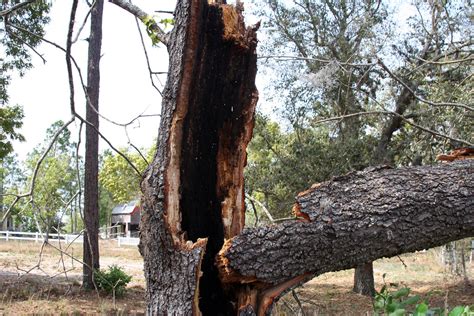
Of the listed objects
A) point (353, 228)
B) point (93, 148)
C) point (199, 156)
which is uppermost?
point (93, 148)

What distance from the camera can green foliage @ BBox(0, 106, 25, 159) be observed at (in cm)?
1080

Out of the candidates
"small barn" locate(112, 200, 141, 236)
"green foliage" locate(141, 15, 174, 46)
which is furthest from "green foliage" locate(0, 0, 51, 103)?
"small barn" locate(112, 200, 141, 236)

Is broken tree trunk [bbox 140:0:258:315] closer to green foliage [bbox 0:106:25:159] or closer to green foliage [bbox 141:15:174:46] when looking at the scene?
green foliage [bbox 141:15:174:46]

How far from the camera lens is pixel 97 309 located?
7.90 metres

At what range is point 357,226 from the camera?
189cm

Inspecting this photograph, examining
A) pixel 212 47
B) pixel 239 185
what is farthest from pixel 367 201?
pixel 212 47

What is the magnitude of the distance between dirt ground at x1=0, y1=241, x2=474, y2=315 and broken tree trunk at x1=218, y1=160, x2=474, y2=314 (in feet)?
3.31

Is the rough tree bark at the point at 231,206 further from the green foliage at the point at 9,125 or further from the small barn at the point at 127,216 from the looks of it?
the small barn at the point at 127,216

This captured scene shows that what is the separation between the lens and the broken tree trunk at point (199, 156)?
75.4 inches

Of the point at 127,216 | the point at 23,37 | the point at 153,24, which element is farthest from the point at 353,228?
the point at 127,216

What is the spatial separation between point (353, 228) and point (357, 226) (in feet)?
0.06

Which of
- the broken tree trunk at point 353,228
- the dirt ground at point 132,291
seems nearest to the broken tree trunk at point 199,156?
the broken tree trunk at point 353,228

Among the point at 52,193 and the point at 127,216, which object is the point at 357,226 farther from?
the point at 127,216

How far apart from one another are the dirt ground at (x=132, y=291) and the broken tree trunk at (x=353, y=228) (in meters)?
1.01
